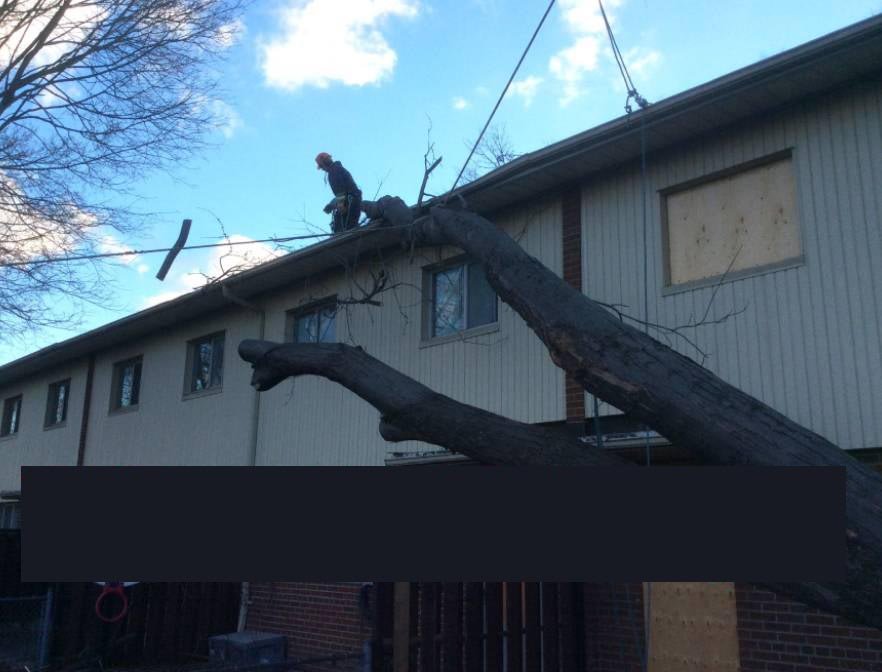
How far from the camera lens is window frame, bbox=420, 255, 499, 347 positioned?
10258 millimetres

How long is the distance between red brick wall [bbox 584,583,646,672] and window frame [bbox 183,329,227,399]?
820 cm

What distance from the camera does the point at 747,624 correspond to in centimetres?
737

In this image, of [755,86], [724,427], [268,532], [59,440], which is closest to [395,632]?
[724,427]

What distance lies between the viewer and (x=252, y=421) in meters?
13.5

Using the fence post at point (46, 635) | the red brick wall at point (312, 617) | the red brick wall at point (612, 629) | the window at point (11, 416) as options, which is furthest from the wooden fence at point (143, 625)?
the window at point (11, 416)

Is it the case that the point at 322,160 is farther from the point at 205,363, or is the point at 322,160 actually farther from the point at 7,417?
the point at 7,417

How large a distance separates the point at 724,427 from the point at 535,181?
23.2 feet

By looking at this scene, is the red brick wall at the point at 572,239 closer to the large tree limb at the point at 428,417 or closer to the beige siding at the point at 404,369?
the beige siding at the point at 404,369

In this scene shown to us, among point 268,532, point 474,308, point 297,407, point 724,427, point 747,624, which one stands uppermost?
point 474,308

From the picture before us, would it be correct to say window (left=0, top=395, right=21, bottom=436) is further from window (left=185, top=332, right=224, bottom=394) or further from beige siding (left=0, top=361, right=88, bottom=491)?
window (left=185, top=332, right=224, bottom=394)

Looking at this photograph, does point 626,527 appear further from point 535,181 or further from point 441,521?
point 535,181

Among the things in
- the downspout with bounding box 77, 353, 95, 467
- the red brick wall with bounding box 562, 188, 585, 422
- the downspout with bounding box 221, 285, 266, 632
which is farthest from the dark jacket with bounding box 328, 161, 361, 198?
the downspout with bounding box 77, 353, 95, 467

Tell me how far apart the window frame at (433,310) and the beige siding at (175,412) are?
3984 millimetres

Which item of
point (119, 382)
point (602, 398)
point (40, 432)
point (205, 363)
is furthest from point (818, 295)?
point (40, 432)
